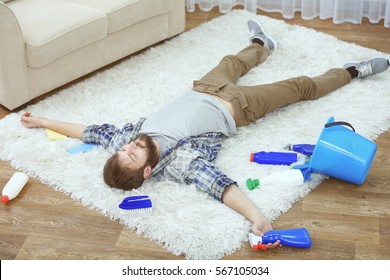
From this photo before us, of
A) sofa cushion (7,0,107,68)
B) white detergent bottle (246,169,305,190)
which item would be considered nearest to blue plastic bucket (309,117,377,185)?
white detergent bottle (246,169,305,190)

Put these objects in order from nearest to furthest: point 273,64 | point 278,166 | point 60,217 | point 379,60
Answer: point 60,217 < point 278,166 < point 379,60 < point 273,64

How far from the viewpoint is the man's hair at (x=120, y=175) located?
2484 mm

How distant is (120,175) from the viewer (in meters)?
2.49

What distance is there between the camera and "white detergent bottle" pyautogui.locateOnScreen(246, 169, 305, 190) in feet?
8.45

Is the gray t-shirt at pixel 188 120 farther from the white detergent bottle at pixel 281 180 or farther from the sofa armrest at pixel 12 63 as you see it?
the sofa armrest at pixel 12 63

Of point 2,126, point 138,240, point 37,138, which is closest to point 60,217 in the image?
point 138,240

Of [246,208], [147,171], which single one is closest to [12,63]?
[147,171]

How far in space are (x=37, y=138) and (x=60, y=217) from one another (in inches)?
22.7

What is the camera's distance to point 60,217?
8.13ft

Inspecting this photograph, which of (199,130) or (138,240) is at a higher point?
(199,130)

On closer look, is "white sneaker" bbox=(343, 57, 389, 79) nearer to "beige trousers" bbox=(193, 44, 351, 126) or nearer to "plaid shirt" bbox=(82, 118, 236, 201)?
"beige trousers" bbox=(193, 44, 351, 126)

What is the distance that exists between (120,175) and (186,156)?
278 mm

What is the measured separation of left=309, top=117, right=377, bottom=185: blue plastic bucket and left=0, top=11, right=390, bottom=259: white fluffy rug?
0.12 metres
